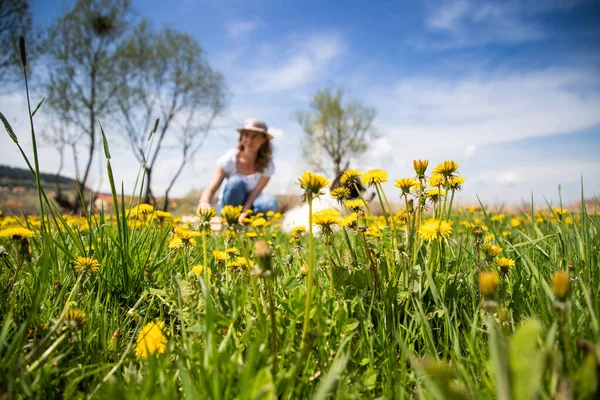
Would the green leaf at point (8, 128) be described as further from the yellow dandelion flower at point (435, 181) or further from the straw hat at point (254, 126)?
the straw hat at point (254, 126)

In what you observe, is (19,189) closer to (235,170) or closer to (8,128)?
(235,170)

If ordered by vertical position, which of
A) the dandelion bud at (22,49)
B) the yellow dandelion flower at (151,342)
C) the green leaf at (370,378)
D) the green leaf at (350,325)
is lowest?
the green leaf at (370,378)

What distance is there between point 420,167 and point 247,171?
208 inches

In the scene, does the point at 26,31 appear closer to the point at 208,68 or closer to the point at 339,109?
the point at 208,68

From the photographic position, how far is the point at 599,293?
3.89ft

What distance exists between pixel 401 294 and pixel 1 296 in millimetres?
1390

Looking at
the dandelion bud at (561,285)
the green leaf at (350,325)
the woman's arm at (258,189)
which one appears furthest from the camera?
the woman's arm at (258,189)

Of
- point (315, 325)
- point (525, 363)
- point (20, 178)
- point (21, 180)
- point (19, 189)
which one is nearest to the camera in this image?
point (525, 363)

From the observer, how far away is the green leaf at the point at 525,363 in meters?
0.49

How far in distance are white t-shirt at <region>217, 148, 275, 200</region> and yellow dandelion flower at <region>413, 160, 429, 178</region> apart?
4.86 metres

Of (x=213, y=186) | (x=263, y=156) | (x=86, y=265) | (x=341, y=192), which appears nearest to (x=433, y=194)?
(x=341, y=192)

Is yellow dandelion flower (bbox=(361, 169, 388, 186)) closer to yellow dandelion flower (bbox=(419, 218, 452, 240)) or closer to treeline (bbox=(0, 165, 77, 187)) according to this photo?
yellow dandelion flower (bbox=(419, 218, 452, 240))

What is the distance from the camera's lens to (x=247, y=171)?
642cm

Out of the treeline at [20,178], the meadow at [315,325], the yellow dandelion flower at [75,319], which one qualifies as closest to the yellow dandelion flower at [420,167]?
the meadow at [315,325]
